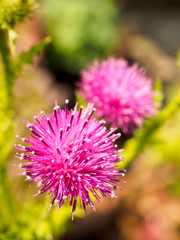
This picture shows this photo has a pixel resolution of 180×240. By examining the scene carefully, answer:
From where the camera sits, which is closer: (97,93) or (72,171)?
(72,171)

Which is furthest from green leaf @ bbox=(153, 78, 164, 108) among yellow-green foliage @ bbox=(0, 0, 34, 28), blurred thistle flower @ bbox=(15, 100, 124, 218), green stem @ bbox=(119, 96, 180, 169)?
yellow-green foliage @ bbox=(0, 0, 34, 28)

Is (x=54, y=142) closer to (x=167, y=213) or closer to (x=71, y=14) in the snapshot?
(x=167, y=213)

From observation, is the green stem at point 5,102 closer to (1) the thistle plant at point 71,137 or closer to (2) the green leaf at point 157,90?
(1) the thistle plant at point 71,137

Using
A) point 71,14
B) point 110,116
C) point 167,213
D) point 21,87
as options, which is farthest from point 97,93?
point 71,14

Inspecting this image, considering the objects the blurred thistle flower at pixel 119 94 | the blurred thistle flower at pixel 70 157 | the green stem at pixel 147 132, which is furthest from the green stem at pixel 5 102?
the green stem at pixel 147 132

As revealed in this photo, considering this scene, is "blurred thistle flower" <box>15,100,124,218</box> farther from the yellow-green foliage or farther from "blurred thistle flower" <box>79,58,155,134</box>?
the yellow-green foliage

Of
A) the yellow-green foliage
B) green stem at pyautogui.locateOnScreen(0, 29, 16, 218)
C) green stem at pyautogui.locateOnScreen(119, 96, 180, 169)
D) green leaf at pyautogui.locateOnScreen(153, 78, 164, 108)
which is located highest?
the yellow-green foliage
